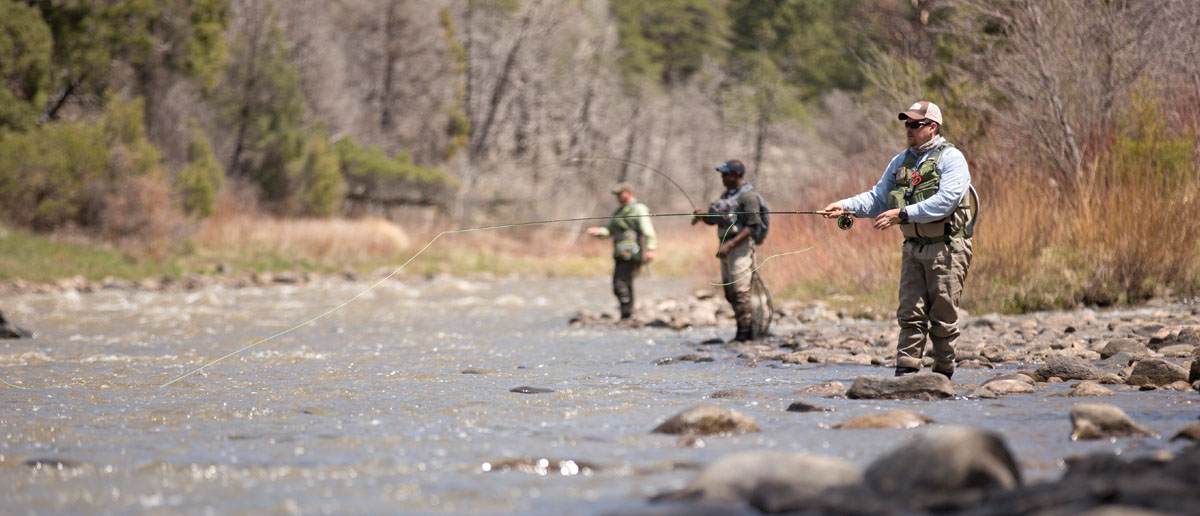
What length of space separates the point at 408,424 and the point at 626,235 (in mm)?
7696

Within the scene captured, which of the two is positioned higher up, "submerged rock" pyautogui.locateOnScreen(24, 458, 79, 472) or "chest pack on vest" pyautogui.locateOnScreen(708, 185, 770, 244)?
"chest pack on vest" pyautogui.locateOnScreen(708, 185, 770, 244)

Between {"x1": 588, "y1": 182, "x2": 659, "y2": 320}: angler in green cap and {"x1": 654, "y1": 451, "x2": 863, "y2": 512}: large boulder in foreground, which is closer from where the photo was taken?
{"x1": 654, "y1": 451, "x2": 863, "y2": 512}: large boulder in foreground

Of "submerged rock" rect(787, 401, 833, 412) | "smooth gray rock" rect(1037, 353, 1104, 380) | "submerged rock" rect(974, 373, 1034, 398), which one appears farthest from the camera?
"smooth gray rock" rect(1037, 353, 1104, 380)

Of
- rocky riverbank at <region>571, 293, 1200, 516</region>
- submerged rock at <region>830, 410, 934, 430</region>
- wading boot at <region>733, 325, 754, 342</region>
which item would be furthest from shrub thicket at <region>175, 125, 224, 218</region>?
submerged rock at <region>830, 410, 934, 430</region>

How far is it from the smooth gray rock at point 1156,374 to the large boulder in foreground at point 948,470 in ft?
10.1

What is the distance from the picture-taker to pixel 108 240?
25.3m

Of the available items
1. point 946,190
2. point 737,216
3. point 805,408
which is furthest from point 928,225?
point 737,216

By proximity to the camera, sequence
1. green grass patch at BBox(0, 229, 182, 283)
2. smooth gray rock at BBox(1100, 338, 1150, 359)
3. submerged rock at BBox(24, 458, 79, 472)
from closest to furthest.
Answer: submerged rock at BBox(24, 458, 79, 472) < smooth gray rock at BBox(1100, 338, 1150, 359) < green grass patch at BBox(0, 229, 182, 283)

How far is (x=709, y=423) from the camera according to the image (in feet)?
17.7

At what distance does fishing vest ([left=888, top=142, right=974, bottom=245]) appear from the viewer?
6676 mm

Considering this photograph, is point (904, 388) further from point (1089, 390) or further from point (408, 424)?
point (408, 424)

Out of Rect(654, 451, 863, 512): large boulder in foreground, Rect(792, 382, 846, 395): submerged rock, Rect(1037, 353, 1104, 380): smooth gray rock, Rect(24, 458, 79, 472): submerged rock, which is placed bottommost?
Rect(24, 458, 79, 472): submerged rock

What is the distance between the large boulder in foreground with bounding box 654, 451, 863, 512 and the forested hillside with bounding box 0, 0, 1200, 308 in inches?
342

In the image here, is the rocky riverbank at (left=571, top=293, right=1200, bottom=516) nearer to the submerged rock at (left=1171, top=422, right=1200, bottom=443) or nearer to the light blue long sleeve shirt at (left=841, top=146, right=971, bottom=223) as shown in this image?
the submerged rock at (left=1171, top=422, right=1200, bottom=443)
